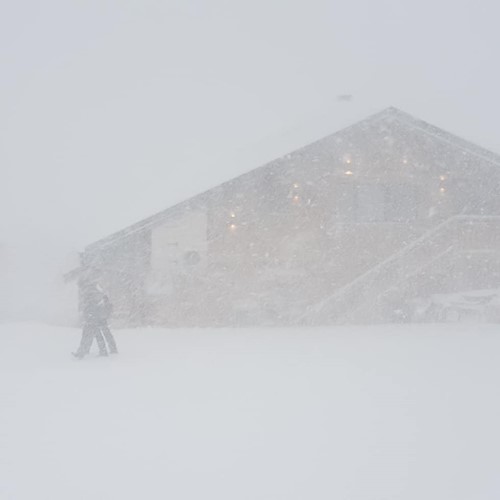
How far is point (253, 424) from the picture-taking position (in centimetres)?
677

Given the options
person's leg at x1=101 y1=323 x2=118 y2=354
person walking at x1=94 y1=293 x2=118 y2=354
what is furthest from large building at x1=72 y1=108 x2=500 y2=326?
person's leg at x1=101 y1=323 x2=118 y2=354

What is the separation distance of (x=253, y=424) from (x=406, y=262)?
1050 cm

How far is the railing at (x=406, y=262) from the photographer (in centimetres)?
1619

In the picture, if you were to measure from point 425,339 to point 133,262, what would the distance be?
322 inches

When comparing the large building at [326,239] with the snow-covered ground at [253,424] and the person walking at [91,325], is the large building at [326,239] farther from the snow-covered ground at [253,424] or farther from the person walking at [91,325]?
the snow-covered ground at [253,424]

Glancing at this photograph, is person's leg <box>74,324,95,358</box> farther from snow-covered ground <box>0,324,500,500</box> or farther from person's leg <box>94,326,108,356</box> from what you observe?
snow-covered ground <box>0,324,500,500</box>

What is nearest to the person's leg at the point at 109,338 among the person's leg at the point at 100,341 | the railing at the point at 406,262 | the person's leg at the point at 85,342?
the person's leg at the point at 100,341

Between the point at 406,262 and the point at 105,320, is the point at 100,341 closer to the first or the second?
the point at 105,320

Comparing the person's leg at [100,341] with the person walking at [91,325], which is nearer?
the person walking at [91,325]

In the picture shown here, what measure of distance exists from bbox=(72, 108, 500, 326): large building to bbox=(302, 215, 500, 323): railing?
0.11 feet

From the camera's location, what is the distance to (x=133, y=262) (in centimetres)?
1645

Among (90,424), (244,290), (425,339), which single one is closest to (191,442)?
(90,424)

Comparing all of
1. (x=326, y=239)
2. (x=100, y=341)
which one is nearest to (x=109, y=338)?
(x=100, y=341)

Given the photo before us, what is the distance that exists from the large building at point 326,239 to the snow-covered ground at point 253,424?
462cm
